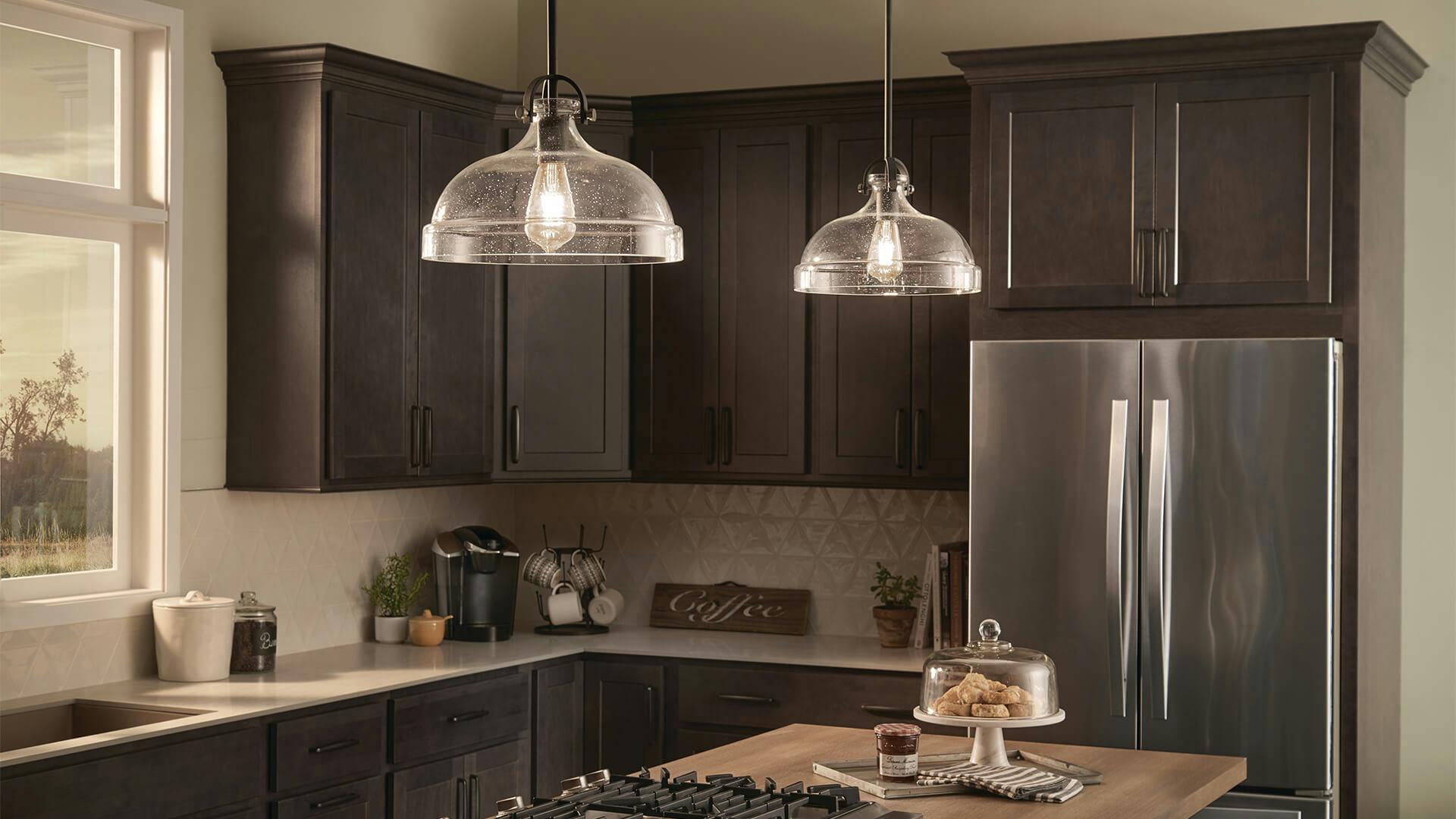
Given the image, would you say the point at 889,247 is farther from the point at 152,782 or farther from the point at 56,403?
the point at 56,403

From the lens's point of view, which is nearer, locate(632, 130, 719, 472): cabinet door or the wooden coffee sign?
locate(632, 130, 719, 472): cabinet door

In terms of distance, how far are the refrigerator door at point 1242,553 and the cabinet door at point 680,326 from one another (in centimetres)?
145

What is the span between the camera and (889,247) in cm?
274

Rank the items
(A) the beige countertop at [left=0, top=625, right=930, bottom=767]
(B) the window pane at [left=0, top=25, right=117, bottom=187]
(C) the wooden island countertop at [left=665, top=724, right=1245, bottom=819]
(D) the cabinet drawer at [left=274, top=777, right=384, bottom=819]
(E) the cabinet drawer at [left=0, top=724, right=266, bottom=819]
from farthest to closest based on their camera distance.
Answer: (B) the window pane at [left=0, top=25, right=117, bottom=187]
(D) the cabinet drawer at [left=274, top=777, right=384, bottom=819]
(A) the beige countertop at [left=0, top=625, right=930, bottom=767]
(E) the cabinet drawer at [left=0, top=724, right=266, bottom=819]
(C) the wooden island countertop at [left=665, top=724, right=1245, bottom=819]

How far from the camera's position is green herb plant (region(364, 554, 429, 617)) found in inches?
191

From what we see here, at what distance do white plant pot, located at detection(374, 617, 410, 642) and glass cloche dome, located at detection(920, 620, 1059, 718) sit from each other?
222 centimetres

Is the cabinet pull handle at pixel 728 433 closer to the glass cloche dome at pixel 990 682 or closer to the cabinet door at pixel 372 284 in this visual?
the cabinet door at pixel 372 284

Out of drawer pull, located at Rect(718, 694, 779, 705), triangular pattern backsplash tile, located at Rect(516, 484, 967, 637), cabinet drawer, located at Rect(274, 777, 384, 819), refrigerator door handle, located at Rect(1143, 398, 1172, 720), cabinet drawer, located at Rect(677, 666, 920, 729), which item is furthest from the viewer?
triangular pattern backsplash tile, located at Rect(516, 484, 967, 637)

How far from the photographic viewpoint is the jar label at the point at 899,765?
287cm

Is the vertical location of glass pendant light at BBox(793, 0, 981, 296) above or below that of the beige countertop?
above

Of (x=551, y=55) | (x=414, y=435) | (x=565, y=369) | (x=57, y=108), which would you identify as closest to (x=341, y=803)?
(x=414, y=435)

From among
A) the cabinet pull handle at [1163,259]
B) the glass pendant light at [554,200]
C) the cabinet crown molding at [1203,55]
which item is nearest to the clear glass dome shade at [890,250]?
the glass pendant light at [554,200]

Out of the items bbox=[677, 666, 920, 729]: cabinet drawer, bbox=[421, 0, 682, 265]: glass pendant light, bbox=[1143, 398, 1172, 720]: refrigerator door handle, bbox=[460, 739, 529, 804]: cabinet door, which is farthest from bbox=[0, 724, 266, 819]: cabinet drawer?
bbox=[1143, 398, 1172, 720]: refrigerator door handle

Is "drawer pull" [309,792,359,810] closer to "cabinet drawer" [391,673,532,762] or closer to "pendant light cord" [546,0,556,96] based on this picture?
"cabinet drawer" [391,673,532,762]
